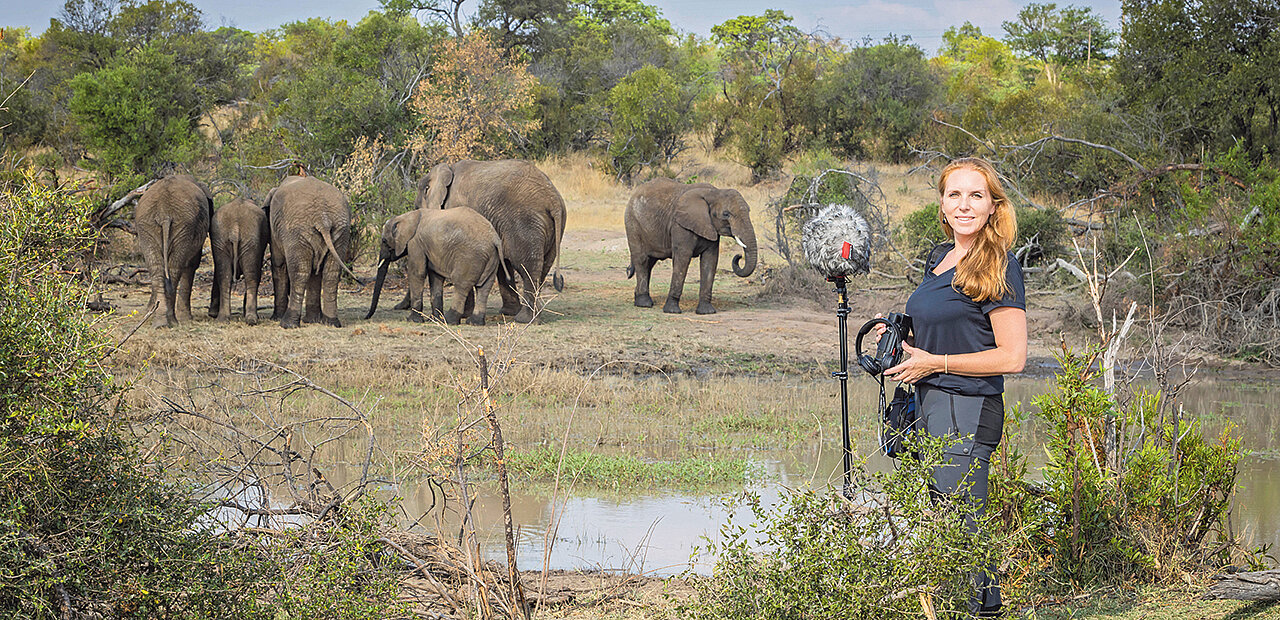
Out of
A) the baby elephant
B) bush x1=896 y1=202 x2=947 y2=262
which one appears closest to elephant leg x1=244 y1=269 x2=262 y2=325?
the baby elephant

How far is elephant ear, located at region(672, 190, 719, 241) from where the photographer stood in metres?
16.5

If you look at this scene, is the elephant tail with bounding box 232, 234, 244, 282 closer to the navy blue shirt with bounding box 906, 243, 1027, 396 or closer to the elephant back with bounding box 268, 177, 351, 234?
the elephant back with bounding box 268, 177, 351, 234

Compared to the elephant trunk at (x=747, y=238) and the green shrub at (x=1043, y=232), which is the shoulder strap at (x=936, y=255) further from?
the elephant trunk at (x=747, y=238)

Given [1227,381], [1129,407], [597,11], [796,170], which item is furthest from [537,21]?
[1129,407]

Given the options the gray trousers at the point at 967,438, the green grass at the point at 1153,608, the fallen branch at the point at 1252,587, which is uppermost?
the gray trousers at the point at 967,438

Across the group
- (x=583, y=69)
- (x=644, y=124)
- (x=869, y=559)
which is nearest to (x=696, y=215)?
(x=869, y=559)

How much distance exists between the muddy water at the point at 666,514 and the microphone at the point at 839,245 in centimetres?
82

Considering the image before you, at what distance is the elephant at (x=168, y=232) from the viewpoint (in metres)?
13.0

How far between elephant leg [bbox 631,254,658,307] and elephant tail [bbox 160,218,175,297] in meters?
6.32

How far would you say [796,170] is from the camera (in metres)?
21.3

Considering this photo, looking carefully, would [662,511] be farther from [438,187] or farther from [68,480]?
[438,187]

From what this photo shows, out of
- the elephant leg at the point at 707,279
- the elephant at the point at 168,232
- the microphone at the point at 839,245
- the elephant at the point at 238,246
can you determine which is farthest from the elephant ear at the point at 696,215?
the microphone at the point at 839,245

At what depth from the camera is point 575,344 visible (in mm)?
13227

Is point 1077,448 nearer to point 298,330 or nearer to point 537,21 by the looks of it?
point 298,330
